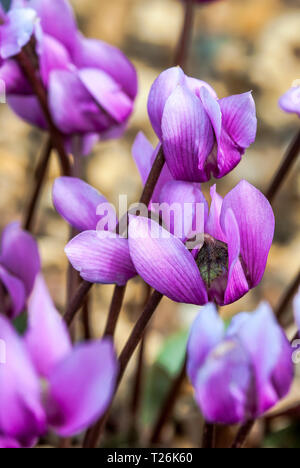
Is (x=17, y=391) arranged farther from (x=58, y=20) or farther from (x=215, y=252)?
(x=58, y=20)

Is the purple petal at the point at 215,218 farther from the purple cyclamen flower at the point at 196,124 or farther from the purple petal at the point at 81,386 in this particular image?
the purple petal at the point at 81,386

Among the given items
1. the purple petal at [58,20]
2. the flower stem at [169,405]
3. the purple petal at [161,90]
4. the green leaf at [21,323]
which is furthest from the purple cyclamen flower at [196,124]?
the green leaf at [21,323]

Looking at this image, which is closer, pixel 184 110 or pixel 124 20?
pixel 184 110

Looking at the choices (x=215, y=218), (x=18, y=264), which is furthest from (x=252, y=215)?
(x=18, y=264)

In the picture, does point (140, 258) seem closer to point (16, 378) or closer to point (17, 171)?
point (16, 378)

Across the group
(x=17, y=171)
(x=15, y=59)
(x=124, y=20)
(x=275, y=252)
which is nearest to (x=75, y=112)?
(x=15, y=59)
